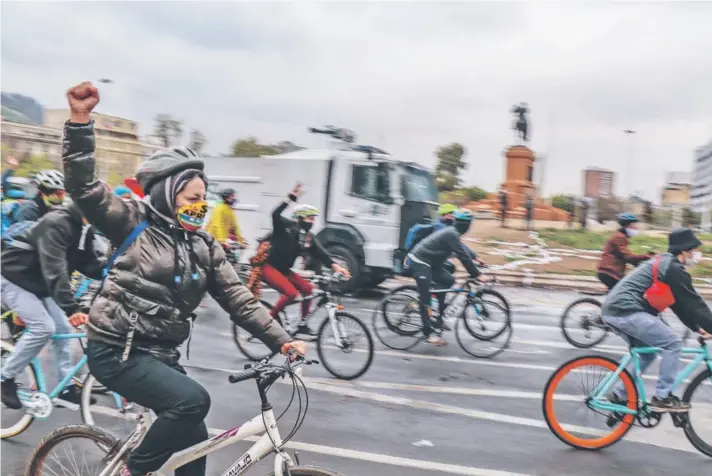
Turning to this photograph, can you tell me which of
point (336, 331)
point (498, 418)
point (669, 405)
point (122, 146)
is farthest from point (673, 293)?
point (122, 146)

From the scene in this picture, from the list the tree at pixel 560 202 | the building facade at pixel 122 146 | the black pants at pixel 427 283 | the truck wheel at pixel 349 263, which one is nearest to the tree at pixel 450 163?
the tree at pixel 560 202

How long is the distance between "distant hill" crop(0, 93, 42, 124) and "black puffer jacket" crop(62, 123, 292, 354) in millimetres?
40547

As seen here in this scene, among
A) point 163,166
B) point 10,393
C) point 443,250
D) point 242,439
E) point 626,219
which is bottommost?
point 10,393

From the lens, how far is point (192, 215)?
301 centimetres

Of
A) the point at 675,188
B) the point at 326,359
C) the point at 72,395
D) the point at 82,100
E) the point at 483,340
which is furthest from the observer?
the point at 675,188

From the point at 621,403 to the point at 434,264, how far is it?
3832mm

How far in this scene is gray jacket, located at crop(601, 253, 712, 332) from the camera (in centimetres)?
501

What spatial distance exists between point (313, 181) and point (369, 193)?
1.28 metres

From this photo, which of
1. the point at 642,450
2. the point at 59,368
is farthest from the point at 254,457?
the point at 642,450

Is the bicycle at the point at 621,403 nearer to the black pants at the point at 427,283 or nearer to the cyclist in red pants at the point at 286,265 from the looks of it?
the cyclist in red pants at the point at 286,265

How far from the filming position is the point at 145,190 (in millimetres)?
3096

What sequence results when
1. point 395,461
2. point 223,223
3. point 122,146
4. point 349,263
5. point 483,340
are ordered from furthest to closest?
point 122,146 < point 349,263 < point 223,223 < point 483,340 < point 395,461

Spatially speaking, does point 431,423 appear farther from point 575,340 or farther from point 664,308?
point 575,340

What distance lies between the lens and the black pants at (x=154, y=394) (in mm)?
2922
